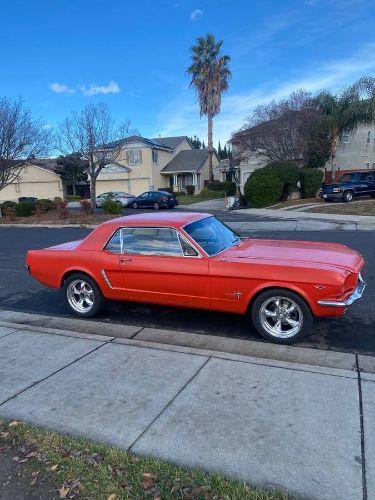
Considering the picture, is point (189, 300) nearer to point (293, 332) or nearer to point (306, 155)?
point (293, 332)

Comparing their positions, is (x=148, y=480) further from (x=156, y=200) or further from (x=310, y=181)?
(x=310, y=181)

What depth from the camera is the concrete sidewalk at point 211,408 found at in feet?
8.28

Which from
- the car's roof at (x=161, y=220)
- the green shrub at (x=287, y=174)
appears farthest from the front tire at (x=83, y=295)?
A: the green shrub at (x=287, y=174)

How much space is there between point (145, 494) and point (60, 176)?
1897 inches

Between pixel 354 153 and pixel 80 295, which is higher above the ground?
pixel 354 153

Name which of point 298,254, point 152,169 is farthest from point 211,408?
point 152,169

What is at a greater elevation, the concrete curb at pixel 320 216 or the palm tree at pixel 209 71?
the palm tree at pixel 209 71

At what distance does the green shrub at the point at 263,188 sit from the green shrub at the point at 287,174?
479mm

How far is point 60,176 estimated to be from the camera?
46906mm

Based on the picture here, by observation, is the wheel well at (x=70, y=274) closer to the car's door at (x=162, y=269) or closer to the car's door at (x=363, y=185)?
the car's door at (x=162, y=269)

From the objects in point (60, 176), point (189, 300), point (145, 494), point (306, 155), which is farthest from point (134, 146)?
point (145, 494)

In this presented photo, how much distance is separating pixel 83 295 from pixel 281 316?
2866 millimetres

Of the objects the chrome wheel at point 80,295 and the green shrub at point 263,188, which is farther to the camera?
the green shrub at point 263,188

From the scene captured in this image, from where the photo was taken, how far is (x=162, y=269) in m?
4.85
